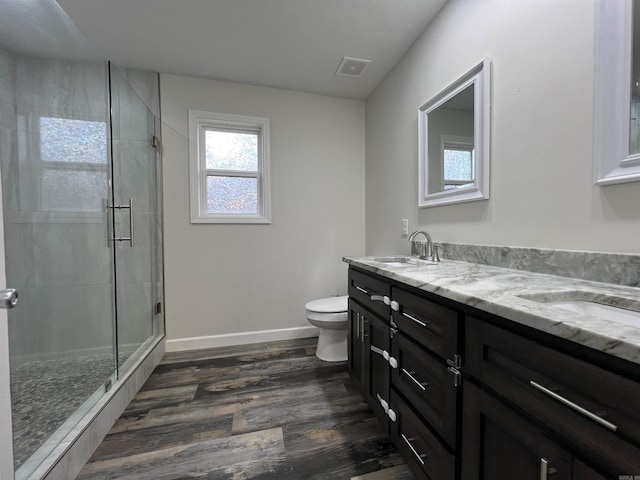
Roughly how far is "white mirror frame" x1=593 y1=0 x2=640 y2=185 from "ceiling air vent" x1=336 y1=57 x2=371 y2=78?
4.80ft

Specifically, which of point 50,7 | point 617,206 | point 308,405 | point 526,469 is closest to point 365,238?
point 308,405

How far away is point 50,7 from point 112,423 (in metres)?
2.37

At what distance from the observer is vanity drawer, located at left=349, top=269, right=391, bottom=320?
1.20m

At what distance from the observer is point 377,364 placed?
1.30 metres

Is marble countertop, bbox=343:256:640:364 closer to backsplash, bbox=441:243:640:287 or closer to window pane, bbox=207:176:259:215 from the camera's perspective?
backsplash, bbox=441:243:640:287

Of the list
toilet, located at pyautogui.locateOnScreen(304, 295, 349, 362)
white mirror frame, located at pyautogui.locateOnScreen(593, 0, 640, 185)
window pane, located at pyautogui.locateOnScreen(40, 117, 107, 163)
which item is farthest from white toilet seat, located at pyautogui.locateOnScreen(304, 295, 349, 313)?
window pane, located at pyautogui.locateOnScreen(40, 117, 107, 163)

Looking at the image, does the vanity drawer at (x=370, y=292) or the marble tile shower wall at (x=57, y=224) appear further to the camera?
the marble tile shower wall at (x=57, y=224)

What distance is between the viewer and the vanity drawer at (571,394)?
1.36 feet

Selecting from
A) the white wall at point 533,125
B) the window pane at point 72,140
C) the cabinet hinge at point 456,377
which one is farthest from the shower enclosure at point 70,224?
the white wall at point 533,125

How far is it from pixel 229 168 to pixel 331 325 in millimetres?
1678

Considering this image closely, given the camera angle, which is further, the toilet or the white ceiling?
the toilet

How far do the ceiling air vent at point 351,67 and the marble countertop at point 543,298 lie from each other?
173 cm

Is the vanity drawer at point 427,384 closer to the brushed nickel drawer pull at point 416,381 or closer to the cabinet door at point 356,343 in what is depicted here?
the brushed nickel drawer pull at point 416,381

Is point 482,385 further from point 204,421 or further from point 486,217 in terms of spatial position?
point 204,421
